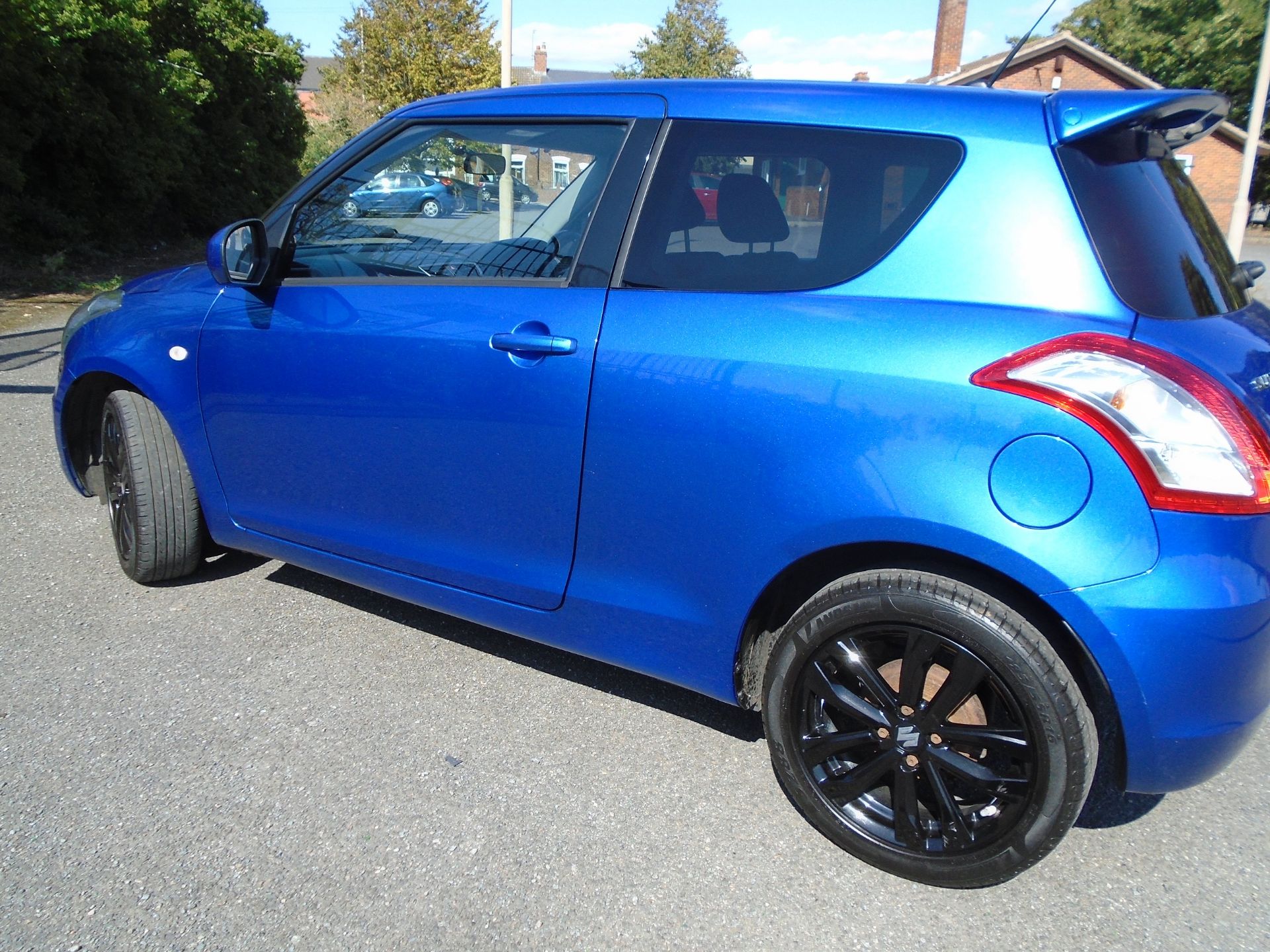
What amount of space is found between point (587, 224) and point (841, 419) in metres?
0.93

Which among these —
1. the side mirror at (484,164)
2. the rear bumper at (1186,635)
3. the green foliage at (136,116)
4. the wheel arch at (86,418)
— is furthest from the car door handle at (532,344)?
the green foliage at (136,116)

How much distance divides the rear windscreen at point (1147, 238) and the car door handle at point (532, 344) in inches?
47.2

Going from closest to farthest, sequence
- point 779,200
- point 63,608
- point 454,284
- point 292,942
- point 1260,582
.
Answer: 1. point 1260,582
2. point 292,942
3. point 779,200
4. point 454,284
5. point 63,608

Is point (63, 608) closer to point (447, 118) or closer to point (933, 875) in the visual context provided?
point (447, 118)

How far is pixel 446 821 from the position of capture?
95.8 inches

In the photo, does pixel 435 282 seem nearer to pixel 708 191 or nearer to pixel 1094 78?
pixel 708 191

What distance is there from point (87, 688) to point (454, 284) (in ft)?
5.53

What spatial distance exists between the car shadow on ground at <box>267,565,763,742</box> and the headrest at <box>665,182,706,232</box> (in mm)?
1379

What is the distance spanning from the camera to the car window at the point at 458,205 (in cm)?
Answer: 270

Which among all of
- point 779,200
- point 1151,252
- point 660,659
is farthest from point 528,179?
point 1151,252

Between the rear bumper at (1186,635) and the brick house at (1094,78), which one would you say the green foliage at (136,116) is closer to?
the rear bumper at (1186,635)

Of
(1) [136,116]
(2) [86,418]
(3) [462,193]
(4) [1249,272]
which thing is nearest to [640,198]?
(3) [462,193]

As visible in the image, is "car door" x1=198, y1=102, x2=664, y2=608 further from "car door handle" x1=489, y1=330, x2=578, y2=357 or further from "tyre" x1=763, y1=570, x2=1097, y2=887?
"tyre" x1=763, y1=570, x2=1097, y2=887

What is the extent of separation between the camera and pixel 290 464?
310 cm
